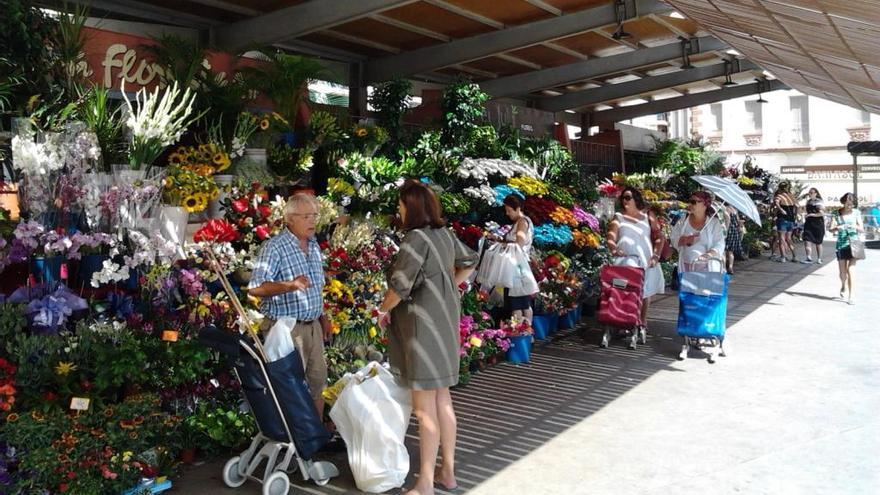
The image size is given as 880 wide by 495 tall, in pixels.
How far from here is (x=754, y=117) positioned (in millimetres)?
39531

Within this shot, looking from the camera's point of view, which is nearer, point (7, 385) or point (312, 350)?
point (7, 385)

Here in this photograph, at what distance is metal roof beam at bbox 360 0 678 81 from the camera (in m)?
12.2

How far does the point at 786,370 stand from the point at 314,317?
15.0 feet

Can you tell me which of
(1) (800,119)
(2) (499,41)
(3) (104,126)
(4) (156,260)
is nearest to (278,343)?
(4) (156,260)

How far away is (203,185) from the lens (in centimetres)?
518

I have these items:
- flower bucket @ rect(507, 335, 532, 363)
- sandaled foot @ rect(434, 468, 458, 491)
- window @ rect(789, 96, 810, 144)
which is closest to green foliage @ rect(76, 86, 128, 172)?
sandaled foot @ rect(434, 468, 458, 491)

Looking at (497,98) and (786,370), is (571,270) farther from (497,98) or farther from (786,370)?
(497,98)

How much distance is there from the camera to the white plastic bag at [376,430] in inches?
160

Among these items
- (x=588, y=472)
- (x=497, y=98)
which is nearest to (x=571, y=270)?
(x=588, y=472)

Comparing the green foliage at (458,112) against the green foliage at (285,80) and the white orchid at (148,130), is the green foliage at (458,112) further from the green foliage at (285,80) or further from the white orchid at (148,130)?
the white orchid at (148,130)

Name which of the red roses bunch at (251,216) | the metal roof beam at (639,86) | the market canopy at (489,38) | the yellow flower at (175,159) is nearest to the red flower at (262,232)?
the red roses bunch at (251,216)

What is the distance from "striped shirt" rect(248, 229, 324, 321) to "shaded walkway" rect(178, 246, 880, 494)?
0.95 meters

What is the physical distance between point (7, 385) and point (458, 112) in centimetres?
616

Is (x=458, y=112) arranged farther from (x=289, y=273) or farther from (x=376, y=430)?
(x=376, y=430)
